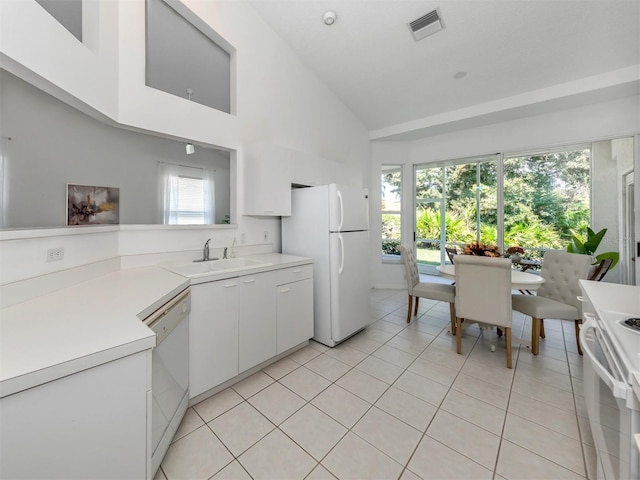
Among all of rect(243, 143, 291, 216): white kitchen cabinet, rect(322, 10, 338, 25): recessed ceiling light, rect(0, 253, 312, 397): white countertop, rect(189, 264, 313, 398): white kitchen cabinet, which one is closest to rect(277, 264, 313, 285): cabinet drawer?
rect(189, 264, 313, 398): white kitchen cabinet

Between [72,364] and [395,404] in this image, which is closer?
[72,364]

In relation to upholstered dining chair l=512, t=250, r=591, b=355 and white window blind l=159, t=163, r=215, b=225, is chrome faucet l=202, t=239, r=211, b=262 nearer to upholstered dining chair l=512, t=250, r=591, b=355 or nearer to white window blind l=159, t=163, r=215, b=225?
white window blind l=159, t=163, r=215, b=225

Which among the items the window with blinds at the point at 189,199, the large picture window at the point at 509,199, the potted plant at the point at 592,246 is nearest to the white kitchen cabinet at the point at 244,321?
the window with blinds at the point at 189,199

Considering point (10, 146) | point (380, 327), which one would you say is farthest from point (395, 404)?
point (10, 146)

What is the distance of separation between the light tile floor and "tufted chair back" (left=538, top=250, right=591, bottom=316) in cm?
52

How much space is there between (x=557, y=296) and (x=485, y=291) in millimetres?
1089

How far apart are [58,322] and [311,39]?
346 cm

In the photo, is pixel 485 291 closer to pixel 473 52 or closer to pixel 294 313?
pixel 294 313

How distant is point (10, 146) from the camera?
A: 2.48 meters

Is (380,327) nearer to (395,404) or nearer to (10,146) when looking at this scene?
(395,404)

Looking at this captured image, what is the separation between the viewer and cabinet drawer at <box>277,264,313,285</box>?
2252 millimetres

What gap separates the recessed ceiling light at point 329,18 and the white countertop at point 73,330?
116 inches

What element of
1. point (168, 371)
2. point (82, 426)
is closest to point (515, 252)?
point (168, 371)

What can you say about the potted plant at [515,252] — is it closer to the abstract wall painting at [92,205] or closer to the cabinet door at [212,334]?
the cabinet door at [212,334]
